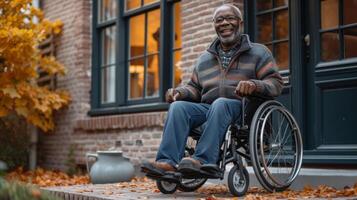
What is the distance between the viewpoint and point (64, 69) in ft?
28.9

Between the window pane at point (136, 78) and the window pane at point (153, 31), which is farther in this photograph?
the window pane at point (136, 78)

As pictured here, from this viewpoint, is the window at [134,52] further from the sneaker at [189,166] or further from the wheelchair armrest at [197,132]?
the sneaker at [189,166]

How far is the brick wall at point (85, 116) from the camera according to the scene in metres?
6.84

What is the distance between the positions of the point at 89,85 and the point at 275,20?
11.9ft

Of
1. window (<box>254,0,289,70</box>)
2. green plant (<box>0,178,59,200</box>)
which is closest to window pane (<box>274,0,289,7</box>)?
window (<box>254,0,289,70</box>)

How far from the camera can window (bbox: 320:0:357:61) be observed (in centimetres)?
533

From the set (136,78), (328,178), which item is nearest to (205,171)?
(328,178)

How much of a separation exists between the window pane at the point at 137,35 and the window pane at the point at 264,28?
219cm

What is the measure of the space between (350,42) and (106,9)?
4313 mm

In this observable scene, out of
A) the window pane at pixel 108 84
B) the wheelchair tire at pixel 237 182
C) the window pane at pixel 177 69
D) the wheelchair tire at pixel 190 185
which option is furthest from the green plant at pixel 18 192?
the window pane at pixel 108 84

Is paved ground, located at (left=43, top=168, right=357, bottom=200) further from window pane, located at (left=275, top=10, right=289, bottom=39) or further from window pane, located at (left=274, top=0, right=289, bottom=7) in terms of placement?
window pane, located at (left=274, top=0, right=289, bottom=7)

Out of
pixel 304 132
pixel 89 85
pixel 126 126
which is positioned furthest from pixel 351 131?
pixel 89 85

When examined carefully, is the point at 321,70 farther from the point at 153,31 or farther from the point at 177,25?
the point at 153,31

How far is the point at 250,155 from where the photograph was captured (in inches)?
164
